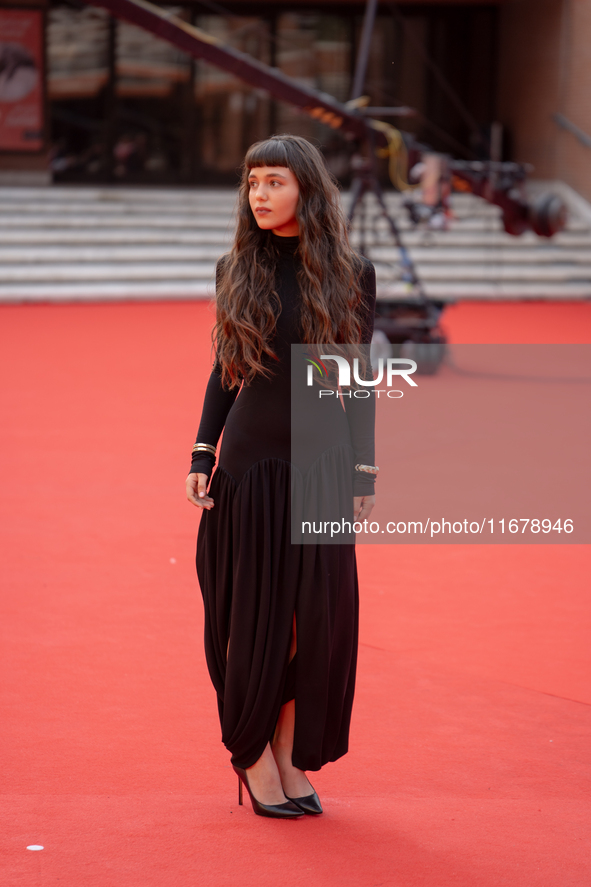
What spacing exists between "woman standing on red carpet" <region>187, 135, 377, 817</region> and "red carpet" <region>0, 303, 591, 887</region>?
0.28 metres

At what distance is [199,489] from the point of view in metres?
2.48

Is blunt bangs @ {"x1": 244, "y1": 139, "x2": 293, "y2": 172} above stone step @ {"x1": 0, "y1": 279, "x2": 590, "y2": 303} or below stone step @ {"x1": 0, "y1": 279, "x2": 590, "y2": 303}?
above

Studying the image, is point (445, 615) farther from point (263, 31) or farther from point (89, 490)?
point (263, 31)

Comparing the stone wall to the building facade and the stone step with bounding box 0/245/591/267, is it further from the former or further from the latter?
the stone step with bounding box 0/245/591/267

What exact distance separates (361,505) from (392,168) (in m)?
7.82

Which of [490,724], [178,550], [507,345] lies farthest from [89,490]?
[507,345]

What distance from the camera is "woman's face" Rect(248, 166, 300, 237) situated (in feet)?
7.64

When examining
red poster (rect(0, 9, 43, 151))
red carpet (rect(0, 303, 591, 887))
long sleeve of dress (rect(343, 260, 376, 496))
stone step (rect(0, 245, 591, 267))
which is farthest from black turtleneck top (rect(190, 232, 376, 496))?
red poster (rect(0, 9, 43, 151))

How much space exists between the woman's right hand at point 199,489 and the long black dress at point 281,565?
0.02 meters

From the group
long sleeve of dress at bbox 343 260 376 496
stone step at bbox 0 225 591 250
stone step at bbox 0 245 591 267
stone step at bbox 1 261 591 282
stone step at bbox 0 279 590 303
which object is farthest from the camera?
stone step at bbox 0 225 591 250

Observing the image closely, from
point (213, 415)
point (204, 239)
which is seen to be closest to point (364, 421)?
point (213, 415)

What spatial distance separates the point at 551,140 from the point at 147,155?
7.96 m

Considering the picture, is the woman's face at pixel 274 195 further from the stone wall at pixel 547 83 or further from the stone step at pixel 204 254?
the stone wall at pixel 547 83

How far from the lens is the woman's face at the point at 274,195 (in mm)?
2328
